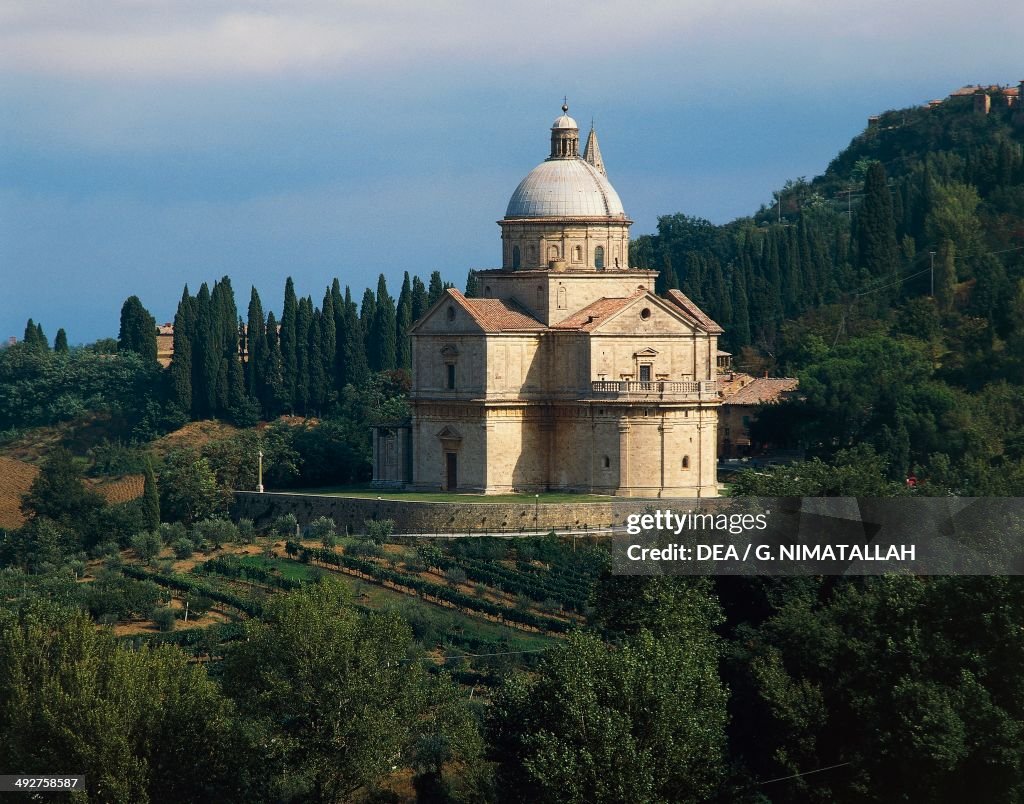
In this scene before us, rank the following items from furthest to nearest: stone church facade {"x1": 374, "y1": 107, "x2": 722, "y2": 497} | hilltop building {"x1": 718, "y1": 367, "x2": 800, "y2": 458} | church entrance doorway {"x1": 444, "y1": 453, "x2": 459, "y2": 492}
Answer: hilltop building {"x1": 718, "y1": 367, "x2": 800, "y2": 458} → church entrance doorway {"x1": 444, "y1": 453, "x2": 459, "y2": 492} → stone church facade {"x1": 374, "y1": 107, "x2": 722, "y2": 497}

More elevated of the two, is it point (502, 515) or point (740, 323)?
point (740, 323)

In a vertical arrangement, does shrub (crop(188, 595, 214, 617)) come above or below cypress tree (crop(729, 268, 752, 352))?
below

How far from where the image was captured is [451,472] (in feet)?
209

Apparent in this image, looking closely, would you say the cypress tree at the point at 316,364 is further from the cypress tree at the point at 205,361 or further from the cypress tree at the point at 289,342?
the cypress tree at the point at 205,361

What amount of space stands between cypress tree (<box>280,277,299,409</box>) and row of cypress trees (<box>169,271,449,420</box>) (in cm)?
4

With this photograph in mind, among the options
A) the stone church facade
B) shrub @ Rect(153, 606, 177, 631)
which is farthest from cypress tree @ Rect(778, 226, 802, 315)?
shrub @ Rect(153, 606, 177, 631)

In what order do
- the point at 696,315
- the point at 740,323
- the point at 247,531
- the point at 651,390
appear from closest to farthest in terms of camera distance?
the point at 247,531, the point at 651,390, the point at 696,315, the point at 740,323

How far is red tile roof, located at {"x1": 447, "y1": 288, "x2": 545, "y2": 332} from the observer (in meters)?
62.6

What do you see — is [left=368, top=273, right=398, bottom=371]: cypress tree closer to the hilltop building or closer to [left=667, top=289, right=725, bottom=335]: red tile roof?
the hilltop building

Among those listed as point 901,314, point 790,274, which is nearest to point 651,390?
point 901,314

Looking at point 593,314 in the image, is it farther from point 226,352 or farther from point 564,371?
point 226,352

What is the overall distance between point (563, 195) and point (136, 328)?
120 feet

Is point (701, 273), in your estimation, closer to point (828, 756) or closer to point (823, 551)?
point (823, 551)
